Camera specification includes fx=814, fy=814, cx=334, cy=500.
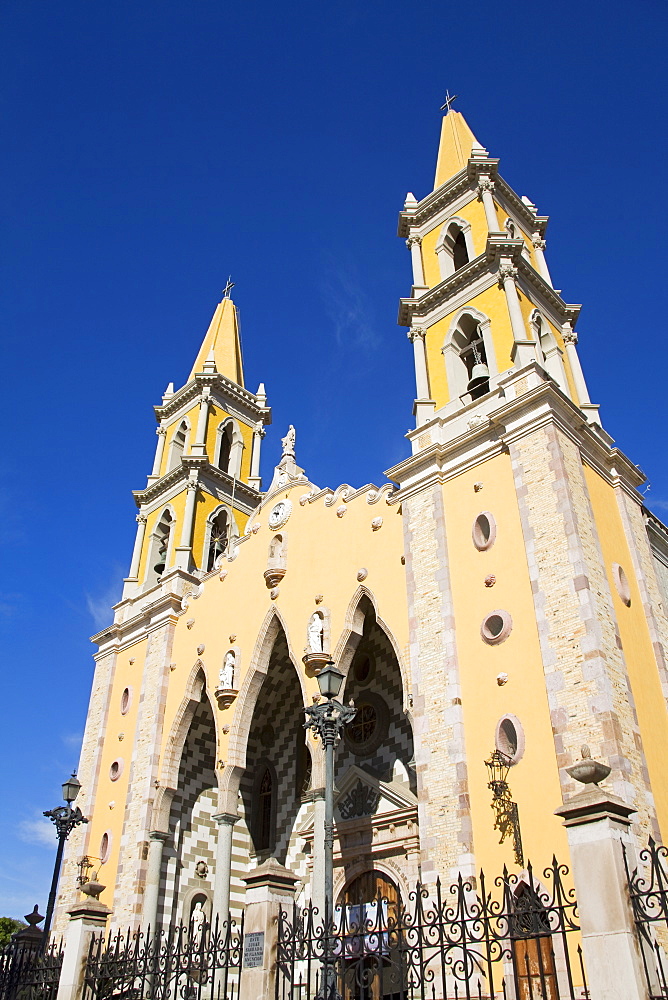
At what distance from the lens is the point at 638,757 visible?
11.8 m

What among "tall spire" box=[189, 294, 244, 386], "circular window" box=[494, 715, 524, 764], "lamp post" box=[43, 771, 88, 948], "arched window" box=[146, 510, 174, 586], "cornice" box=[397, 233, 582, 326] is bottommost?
"lamp post" box=[43, 771, 88, 948]

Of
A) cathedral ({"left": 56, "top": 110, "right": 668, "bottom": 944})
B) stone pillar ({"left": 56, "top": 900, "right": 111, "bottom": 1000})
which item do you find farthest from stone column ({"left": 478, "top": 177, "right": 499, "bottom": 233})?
stone pillar ({"left": 56, "top": 900, "right": 111, "bottom": 1000})

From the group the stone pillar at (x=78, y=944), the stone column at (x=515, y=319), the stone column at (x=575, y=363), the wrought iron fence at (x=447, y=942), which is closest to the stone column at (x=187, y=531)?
the stone column at (x=515, y=319)

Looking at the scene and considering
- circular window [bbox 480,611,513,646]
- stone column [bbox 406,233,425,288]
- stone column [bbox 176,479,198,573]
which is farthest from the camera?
stone column [bbox 176,479,198,573]

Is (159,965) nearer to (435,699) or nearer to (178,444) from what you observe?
(435,699)

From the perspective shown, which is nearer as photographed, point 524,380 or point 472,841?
point 472,841

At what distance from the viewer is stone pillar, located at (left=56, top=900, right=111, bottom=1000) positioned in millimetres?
10508

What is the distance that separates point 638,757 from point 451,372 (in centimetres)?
977

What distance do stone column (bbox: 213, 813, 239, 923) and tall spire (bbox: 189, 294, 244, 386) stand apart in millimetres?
16176

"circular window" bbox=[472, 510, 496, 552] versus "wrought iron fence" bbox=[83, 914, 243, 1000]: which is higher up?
"circular window" bbox=[472, 510, 496, 552]

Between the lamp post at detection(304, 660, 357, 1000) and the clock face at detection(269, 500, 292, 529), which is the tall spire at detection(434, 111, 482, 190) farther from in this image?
the lamp post at detection(304, 660, 357, 1000)

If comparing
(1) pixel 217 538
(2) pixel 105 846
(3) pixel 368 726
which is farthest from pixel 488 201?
(2) pixel 105 846

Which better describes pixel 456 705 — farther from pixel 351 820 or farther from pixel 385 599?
Answer: pixel 351 820

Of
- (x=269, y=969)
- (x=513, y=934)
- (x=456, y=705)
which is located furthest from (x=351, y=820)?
(x=513, y=934)
